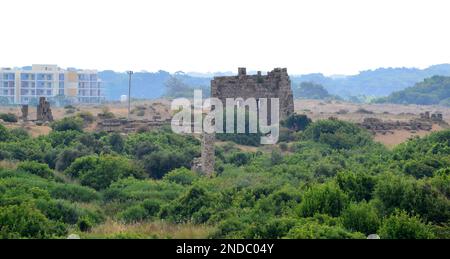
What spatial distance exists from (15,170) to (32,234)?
10319 millimetres

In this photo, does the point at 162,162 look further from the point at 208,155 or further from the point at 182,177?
the point at 182,177

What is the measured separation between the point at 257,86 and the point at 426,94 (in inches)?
3269

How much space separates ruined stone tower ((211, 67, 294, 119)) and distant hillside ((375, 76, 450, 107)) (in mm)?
75079

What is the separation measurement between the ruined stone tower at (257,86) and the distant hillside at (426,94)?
7508cm

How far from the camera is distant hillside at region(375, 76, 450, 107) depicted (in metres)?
121

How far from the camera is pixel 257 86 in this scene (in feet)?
146

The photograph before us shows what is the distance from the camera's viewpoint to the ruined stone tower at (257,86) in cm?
4403

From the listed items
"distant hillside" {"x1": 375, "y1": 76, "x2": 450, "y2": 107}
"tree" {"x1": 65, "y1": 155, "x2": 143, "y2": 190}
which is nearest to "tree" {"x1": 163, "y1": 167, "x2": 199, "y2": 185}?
"tree" {"x1": 65, "y1": 155, "x2": 143, "y2": 190}

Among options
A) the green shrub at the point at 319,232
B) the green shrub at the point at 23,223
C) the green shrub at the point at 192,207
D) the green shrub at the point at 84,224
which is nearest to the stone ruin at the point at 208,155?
the green shrub at the point at 192,207

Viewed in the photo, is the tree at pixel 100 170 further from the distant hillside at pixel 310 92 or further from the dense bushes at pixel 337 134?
the distant hillside at pixel 310 92

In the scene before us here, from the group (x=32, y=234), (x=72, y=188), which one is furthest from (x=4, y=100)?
(x=32, y=234)

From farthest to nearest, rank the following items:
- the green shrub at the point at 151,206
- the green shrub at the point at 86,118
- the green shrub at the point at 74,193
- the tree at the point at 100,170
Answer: the green shrub at the point at 86,118
the tree at the point at 100,170
the green shrub at the point at 74,193
the green shrub at the point at 151,206
